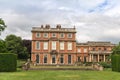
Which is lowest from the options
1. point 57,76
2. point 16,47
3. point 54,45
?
point 57,76

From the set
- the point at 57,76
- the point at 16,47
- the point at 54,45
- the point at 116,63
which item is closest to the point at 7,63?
the point at 57,76

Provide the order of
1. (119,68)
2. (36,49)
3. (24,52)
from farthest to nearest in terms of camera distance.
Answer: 1. (24,52)
2. (36,49)
3. (119,68)

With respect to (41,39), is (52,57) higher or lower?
lower

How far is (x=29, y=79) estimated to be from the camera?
17.0 m

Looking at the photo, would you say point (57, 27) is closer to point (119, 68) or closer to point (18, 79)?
point (119, 68)

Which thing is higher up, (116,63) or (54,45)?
(54,45)

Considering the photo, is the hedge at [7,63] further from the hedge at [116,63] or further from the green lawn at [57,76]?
the hedge at [116,63]

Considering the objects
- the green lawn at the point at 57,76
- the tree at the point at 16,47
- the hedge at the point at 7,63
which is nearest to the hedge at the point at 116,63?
the green lawn at the point at 57,76

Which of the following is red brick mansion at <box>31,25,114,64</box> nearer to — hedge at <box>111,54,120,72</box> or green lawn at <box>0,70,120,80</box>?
hedge at <box>111,54,120,72</box>

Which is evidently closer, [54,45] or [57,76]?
[57,76]

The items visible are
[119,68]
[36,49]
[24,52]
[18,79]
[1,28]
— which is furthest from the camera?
[24,52]

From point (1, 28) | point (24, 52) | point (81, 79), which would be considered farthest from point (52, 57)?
point (81, 79)

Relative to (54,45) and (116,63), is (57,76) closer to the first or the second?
(116,63)

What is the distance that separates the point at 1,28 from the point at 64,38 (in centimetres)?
2766
